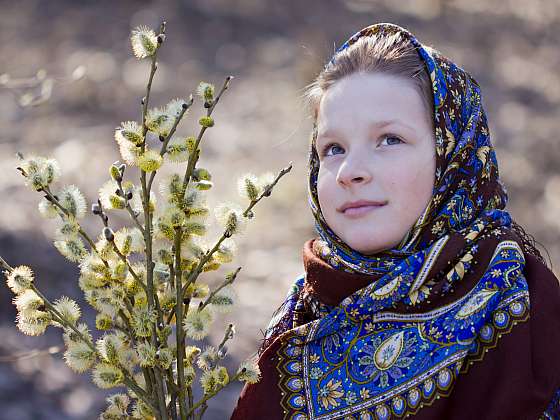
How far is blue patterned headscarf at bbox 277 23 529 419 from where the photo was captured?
5.20 feet

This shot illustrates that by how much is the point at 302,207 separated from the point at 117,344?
3.70 metres

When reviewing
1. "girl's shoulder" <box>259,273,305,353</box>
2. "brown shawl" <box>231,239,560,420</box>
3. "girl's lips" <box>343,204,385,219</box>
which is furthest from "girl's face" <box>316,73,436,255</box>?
"girl's shoulder" <box>259,273,305,353</box>

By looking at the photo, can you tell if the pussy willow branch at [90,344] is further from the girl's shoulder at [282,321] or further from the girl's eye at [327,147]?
the girl's eye at [327,147]

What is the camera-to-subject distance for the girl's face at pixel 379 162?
164 cm

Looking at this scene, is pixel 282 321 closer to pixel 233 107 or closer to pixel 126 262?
pixel 126 262

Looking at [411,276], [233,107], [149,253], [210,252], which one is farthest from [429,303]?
[233,107]

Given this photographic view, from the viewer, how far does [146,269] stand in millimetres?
1452

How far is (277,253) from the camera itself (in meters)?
4.56

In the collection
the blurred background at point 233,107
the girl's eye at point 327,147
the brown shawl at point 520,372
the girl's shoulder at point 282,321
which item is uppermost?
the blurred background at point 233,107

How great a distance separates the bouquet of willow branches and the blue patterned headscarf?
304 mm

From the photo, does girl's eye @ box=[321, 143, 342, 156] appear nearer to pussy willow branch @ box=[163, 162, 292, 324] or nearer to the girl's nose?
the girl's nose

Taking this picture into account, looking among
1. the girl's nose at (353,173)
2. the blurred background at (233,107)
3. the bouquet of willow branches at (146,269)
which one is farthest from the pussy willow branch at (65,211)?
the blurred background at (233,107)

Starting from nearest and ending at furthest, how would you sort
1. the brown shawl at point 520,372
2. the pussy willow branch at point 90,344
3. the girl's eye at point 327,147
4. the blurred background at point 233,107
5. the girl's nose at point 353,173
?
the pussy willow branch at point 90,344 < the brown shawl at point 520,372 < the girl's nose at point 353,173 < the girl's eye at point 327,147 < the blurred background at point 233,107

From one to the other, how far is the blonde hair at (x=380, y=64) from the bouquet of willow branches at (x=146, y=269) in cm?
42
